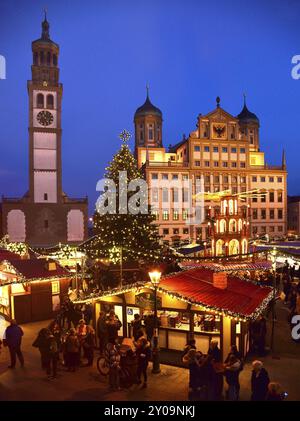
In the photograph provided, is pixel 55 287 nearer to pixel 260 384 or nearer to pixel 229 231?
pixel 260 384

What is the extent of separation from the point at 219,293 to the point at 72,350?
221 inches

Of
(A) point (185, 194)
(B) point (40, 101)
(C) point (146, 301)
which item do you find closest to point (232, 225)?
(C) point (146, 301)

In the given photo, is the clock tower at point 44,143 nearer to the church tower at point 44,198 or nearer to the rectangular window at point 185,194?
the church tower at point 44,198

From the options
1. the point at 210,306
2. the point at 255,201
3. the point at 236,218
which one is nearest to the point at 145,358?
the point at 210,306

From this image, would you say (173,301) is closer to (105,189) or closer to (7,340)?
(7,340)

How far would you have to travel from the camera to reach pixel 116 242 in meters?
25.3

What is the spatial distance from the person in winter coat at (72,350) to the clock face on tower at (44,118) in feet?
137

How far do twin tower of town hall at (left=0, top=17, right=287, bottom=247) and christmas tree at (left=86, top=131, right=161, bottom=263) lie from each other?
16.6 m

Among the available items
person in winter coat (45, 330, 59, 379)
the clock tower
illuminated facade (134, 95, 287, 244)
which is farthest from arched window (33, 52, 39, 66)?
person in winter coat (45, 330, 59, 379)

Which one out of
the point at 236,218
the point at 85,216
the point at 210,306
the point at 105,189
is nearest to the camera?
the point at 210,306

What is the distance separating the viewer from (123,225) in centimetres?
2553

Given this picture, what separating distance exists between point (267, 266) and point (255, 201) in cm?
4159

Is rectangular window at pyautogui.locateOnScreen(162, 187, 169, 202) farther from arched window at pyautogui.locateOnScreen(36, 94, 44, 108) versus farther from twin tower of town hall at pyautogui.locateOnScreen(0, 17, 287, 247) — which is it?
arched window at pyautogui.locateOnScreen(36, 94, 44, 108)

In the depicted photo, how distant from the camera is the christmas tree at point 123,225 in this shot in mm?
25266
